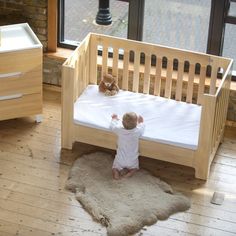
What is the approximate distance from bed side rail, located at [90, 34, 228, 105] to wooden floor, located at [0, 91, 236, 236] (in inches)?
17.3

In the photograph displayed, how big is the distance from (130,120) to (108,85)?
62 cm

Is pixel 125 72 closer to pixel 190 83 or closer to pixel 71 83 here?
pixel 190 83

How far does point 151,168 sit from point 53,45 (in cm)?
134

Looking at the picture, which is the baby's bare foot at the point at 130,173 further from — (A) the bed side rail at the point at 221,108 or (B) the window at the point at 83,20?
(B) the window at the point at 83,20

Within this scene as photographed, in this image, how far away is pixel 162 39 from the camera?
484 centimetres

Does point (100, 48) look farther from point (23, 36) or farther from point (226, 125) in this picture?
point (226, 125)

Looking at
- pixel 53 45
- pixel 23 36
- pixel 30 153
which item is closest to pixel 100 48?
pixel 53 45

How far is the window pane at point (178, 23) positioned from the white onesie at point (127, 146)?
34.4 inches

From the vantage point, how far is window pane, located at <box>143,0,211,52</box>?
4.63 m

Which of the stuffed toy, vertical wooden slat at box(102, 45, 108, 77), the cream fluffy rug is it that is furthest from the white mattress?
the cream fluffy rug

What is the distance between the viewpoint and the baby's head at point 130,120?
406cm

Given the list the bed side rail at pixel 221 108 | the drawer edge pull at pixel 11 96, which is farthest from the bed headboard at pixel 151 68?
the drawer edge pull at pixel 11 96

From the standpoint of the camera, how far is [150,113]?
4.42 m

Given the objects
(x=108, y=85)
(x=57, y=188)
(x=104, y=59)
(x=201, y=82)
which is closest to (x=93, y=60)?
(x=104, y=59)
